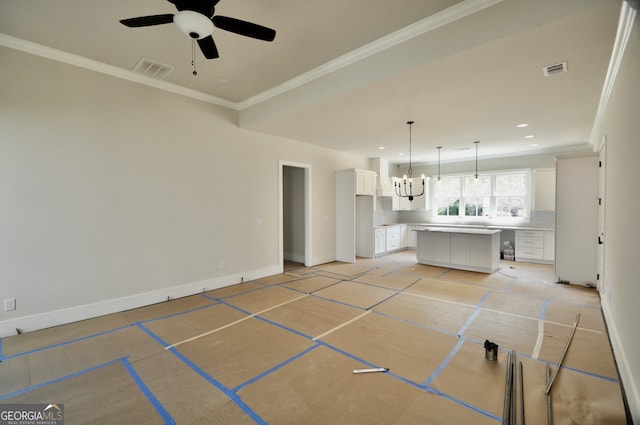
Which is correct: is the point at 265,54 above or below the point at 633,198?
above

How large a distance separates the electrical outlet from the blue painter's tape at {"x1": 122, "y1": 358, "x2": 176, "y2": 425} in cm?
171

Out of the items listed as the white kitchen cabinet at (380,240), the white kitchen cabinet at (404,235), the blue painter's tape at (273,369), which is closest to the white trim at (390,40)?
the blue painter's tape at (273,369)

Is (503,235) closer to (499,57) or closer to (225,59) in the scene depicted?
(499,57)

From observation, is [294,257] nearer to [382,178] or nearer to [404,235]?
[382,178]

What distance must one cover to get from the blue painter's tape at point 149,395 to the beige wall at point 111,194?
1655 millimetres

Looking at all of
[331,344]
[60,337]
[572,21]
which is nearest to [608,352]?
[331,344]

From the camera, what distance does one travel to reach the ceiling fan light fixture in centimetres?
199

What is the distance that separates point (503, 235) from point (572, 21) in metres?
7.00

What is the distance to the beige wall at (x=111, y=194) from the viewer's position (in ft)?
10.6

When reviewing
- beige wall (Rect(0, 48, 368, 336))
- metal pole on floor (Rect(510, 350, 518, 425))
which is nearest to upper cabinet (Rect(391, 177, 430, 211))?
beige wall (Rect(0, 48, 368, 336))

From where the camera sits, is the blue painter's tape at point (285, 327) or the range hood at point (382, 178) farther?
the range hood at point (382, 178)

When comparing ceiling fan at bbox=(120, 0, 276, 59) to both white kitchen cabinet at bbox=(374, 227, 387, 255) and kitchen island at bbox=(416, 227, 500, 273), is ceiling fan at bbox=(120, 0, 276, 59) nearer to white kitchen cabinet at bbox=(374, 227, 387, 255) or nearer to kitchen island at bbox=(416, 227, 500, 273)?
kitchen island at bbox=(416, 227, 500, 273)

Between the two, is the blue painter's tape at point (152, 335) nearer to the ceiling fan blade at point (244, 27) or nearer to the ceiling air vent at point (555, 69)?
the ceiling fan blade at point (244, 27)

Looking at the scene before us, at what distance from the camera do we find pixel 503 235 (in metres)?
8.03
